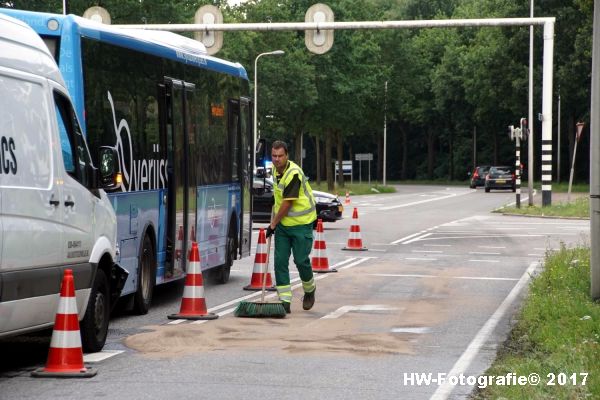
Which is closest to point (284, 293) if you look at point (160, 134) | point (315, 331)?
point (315, 331)

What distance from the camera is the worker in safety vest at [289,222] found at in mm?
15180

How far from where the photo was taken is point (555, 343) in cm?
1170

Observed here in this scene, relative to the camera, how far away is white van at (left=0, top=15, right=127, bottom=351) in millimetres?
9578

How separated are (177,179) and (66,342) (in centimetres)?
656

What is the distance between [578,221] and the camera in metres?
41.5

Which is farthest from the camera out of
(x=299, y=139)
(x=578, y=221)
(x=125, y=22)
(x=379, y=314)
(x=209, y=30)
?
(x=299, y=139)

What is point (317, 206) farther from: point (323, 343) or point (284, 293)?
point (323, 343)

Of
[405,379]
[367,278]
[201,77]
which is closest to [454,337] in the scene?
[405,379]

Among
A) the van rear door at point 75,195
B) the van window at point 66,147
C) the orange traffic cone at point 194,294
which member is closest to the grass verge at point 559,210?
the orange traffic cone at point 194,294

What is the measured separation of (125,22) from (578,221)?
77.0 ft

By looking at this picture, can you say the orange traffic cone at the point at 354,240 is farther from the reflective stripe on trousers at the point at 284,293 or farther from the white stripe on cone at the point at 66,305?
the white stripe on cone at the point at 66,305

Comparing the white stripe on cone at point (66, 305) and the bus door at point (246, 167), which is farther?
the bus door at point (246, 167)

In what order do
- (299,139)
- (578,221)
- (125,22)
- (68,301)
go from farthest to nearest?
(299,139) → (125,22) → (578,221) → (68,301)

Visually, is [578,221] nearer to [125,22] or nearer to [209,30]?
[209,30]
